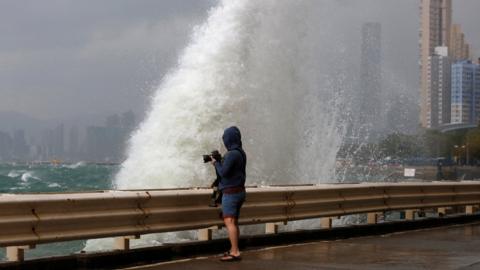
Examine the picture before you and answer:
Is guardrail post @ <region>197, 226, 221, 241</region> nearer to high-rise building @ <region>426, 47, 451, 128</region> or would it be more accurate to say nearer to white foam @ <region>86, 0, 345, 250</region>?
white foam @ <region>86, 0, 345, 250</region>

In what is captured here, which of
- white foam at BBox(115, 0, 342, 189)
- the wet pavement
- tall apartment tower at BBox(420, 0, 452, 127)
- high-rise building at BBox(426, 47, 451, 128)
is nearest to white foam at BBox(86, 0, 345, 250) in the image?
white foam at BBox(115, 0, 342, 189)

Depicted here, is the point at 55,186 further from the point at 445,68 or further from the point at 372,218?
the point at 445,68

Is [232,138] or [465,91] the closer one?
[232,138]

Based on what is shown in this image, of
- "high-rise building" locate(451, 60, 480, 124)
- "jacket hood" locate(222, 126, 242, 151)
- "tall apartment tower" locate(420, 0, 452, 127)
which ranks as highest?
"tall apartment tower" locate(420, 0, 452, 127)

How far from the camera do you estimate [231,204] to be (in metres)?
11.6

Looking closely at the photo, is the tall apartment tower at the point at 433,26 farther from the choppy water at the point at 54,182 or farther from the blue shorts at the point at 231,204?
the blue shorts at the point at 231,204

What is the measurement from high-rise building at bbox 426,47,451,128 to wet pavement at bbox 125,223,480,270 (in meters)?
141

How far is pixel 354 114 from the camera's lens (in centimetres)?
3306

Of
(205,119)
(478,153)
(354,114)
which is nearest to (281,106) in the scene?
(205,119)

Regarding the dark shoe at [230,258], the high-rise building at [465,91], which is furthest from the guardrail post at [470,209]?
the high-rise building at [465,91]

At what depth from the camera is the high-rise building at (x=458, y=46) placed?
17188cm

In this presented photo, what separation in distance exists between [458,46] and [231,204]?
17255 cm

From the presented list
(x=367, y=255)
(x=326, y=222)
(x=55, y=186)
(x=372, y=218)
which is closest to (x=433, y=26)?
(x=55, y=186)

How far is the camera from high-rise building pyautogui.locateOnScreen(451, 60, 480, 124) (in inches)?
6639
